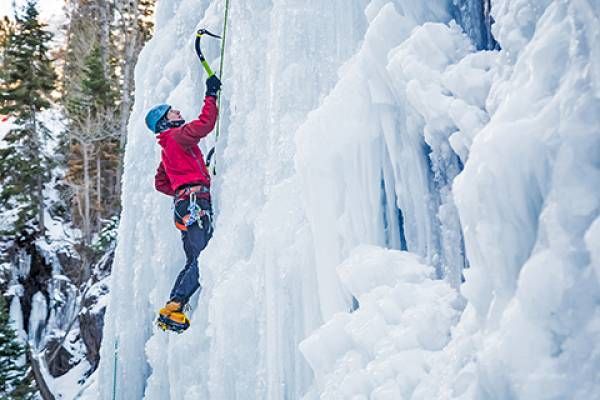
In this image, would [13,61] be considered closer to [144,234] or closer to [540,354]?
[144,234]

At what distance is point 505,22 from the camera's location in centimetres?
196

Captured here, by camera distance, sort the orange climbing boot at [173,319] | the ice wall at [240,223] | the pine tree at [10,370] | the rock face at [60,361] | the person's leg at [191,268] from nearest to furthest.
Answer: the ice wall at [240,223]
the orange climbing boot at [173,319]
the person's leg at [191,268]
the pine tree at [10,370]
the rock face at [60,361]

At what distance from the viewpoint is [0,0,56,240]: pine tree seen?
16578mm

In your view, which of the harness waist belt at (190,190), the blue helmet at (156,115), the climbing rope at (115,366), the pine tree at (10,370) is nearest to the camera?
the harness waist belt at (190,190)

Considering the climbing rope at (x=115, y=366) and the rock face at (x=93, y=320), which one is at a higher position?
the rock face at (x=93, y=320)

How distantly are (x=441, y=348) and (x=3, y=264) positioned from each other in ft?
51.1

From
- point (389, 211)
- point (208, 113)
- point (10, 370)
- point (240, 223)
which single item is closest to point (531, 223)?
point (389, 211)

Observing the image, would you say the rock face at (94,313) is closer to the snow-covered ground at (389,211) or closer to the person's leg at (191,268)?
the snow-covered ground at (389,211)

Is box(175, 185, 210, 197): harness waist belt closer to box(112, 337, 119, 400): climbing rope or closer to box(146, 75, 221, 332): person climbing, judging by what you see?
box(146, 75, 221, 332): person climbing

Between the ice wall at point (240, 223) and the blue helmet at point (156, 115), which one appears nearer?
the ice wall at point (240, 223)

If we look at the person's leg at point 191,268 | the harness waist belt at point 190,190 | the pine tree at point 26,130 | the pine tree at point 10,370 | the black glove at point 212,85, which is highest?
the pine tree at point 26,130

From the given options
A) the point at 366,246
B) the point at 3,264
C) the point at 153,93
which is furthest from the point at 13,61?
the point at 366,246

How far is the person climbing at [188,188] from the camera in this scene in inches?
163

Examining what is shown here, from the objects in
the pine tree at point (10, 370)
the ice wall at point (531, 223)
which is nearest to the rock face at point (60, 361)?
the pine tree at point (10, 370)
